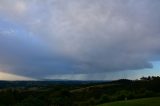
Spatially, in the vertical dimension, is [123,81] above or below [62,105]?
above

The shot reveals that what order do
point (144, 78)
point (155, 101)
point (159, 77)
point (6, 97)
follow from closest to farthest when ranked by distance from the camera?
point (155, 101) < point (6, 97) < point (159, 77) < point (144, 78)

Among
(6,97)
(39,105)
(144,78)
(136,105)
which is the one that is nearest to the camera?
(136,105)

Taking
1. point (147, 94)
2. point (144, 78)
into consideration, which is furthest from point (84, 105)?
point (144, 78)

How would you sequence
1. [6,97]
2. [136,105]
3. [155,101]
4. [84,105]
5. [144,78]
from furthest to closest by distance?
1. [144,78]
2. [6,97]
3. [84,105]
4. [155,101]
5. [136,105]

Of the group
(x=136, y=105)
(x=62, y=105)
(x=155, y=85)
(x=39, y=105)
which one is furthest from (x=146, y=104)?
(x=155, y=85)

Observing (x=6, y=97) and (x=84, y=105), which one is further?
(x=6, y=97)

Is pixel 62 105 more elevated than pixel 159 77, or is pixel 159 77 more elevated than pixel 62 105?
pixel 159 77

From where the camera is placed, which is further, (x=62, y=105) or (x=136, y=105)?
(x=62, y=105)

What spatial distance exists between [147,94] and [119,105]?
2703cm

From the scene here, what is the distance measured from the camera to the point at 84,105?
213 feet

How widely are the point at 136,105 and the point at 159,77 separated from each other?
75543 millimetres

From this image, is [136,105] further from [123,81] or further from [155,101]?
[123,81]

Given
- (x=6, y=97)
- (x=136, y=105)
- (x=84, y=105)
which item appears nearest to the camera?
(x=136, y=105)

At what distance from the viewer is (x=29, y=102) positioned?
59.3 metres
